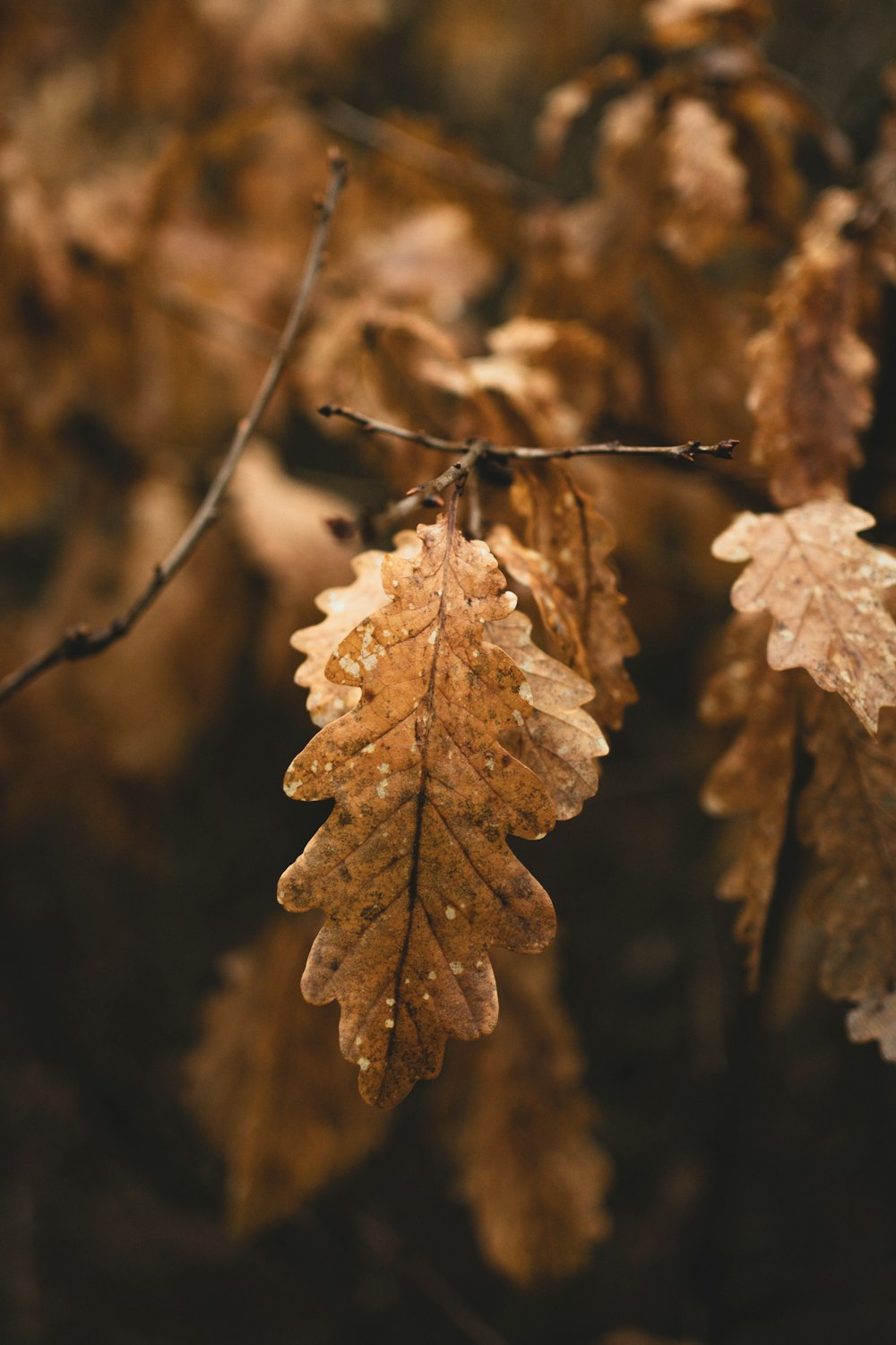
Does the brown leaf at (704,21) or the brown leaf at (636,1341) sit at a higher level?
the brown leaf at (704,21)

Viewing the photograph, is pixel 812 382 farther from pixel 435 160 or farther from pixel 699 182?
pixel 435 160

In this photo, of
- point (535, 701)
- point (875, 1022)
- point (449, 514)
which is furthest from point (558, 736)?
point (875, 1022)

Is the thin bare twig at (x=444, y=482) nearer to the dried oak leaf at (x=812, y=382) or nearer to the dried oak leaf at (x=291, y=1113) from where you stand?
the dried oak leaf at (x=812, y=382)

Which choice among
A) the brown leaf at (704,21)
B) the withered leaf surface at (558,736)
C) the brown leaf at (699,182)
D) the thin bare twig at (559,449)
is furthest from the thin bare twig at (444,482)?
the brown leaf at (704,21)

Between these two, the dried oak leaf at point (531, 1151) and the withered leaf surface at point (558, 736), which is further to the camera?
the dried oak leaf at point (531, 1151)

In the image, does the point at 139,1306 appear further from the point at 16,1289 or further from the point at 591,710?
the point at 591,710

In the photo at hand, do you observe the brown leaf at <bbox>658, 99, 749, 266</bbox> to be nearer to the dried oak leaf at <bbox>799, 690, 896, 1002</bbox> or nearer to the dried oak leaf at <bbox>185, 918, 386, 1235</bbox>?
the dried oak leaf at <bbox>799, 690, 896, 1002</bbox>

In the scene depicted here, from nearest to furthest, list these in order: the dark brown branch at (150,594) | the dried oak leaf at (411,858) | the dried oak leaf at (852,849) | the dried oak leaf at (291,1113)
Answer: the dried oak leaf at (411,858)
the dried oak leaf at (852,849)
the dark brown branch at (150,594)
the dried oak leaf at (291,1113)
